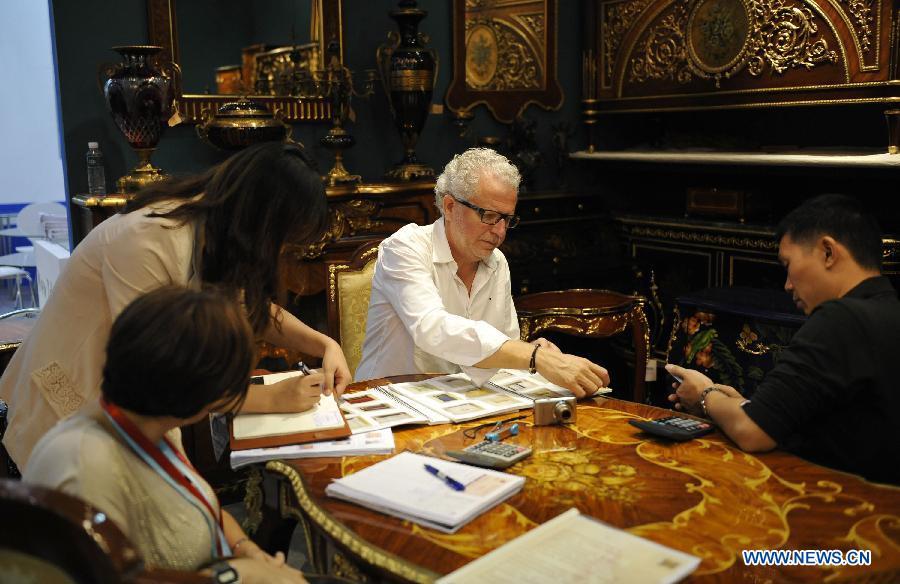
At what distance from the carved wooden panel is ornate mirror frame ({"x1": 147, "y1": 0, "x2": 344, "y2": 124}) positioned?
1724mm

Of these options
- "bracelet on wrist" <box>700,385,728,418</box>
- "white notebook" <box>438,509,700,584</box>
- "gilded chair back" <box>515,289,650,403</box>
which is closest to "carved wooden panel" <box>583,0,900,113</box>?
"gilded chair back" <box>515,289,650,403</box>

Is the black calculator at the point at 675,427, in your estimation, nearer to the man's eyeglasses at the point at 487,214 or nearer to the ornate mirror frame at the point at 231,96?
the man's eyeglasses at the point at 487,214

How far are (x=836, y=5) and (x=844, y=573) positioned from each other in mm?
3417

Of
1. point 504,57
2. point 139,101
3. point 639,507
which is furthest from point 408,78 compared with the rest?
point 639,507

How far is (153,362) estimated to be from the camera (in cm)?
129

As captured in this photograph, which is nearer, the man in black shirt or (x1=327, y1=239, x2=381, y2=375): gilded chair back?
the man in black shirt

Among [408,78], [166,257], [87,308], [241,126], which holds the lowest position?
[87,308]

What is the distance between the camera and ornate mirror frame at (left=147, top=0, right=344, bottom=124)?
3822mm

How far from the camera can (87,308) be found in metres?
1.88

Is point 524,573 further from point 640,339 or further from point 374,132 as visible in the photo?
point 374,132

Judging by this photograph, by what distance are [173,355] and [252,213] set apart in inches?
23.5
